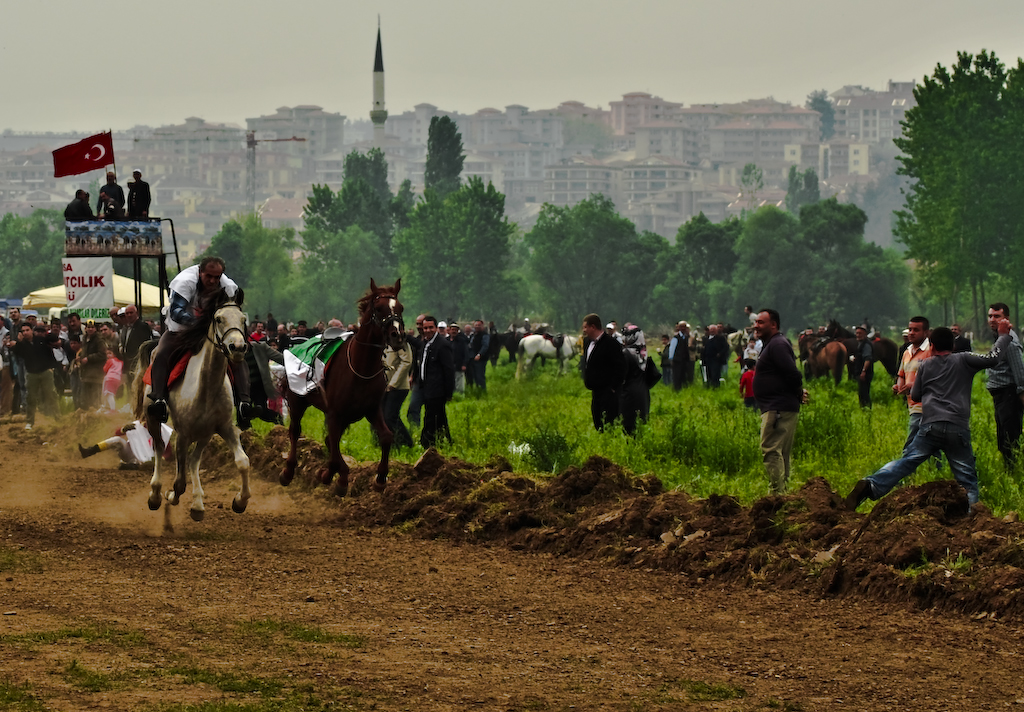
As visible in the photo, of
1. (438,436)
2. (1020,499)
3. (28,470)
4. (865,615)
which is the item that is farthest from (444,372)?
(865,615)

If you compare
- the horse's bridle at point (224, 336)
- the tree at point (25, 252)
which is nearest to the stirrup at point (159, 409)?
the horse's bridle at point (224, 336)

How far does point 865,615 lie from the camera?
9820 mm

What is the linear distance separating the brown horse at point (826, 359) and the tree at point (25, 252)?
101m

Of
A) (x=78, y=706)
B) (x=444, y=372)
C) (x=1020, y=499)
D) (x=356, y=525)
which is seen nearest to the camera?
(x=78, y=706)

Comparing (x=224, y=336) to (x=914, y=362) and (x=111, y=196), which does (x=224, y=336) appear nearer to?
(x=914, y=362)

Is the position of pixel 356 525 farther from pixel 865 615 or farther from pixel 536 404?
pixel 536 404

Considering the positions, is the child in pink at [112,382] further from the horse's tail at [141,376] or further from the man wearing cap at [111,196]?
the horse's tail at [141,376]

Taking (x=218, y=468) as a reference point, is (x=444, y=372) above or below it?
above

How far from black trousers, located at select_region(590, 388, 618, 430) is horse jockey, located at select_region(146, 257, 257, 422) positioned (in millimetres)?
5794

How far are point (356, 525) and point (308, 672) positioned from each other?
619 centimetres

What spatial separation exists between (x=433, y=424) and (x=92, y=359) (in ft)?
26.5

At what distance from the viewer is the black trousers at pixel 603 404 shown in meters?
18.0

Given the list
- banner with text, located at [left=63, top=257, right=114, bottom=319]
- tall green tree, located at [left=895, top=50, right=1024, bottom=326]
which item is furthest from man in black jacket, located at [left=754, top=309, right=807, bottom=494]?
tall green tree, located at [left=895, top=50, right=1024, bottom=326]

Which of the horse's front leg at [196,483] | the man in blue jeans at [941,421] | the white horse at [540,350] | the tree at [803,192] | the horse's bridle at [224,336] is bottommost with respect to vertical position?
the white horse at [540,350]
